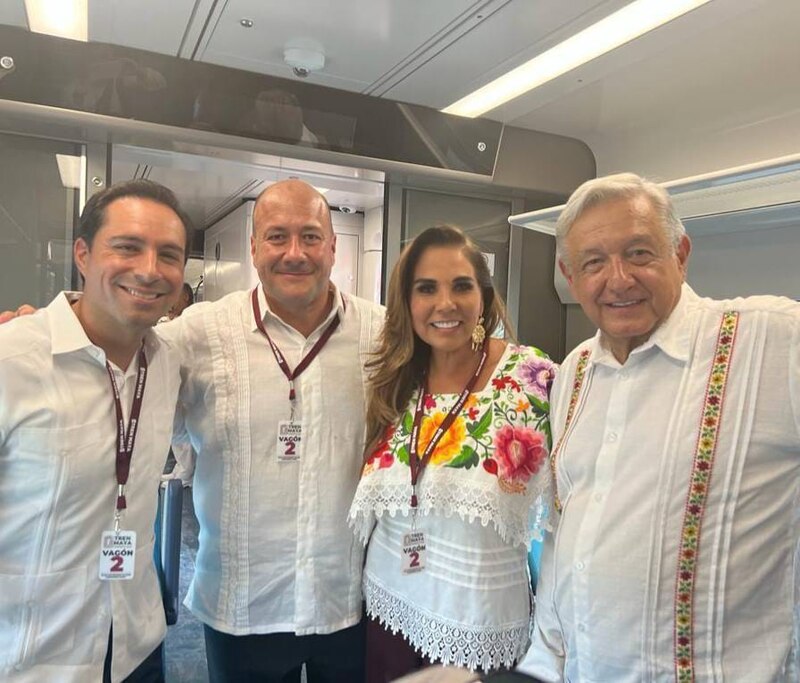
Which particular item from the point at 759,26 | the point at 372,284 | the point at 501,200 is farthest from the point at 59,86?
the point at 372,284

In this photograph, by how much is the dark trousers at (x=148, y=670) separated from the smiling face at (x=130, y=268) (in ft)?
2.33

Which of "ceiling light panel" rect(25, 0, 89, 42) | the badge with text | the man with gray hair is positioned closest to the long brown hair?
the badge with text

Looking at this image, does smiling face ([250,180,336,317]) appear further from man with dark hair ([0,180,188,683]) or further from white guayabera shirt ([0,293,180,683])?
white guayabera shirt ([0,293,180,683])

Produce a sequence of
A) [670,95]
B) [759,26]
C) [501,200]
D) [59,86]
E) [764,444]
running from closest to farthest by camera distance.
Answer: [764,444] → [759,26] → [59,86] → [670,95] → [501,200]

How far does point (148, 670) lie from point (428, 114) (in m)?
2.35

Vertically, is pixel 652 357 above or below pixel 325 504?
above

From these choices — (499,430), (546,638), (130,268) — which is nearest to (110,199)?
(130,268)

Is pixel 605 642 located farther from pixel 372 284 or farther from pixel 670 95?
pixel 372 284

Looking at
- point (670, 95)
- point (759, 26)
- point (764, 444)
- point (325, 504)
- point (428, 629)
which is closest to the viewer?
point (764, 444)

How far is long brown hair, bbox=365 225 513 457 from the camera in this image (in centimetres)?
180

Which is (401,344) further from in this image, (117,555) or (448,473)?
(117,555)

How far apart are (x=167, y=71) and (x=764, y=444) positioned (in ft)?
Answer: 7.66

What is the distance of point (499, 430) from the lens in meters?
1.63

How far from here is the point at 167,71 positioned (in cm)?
247
